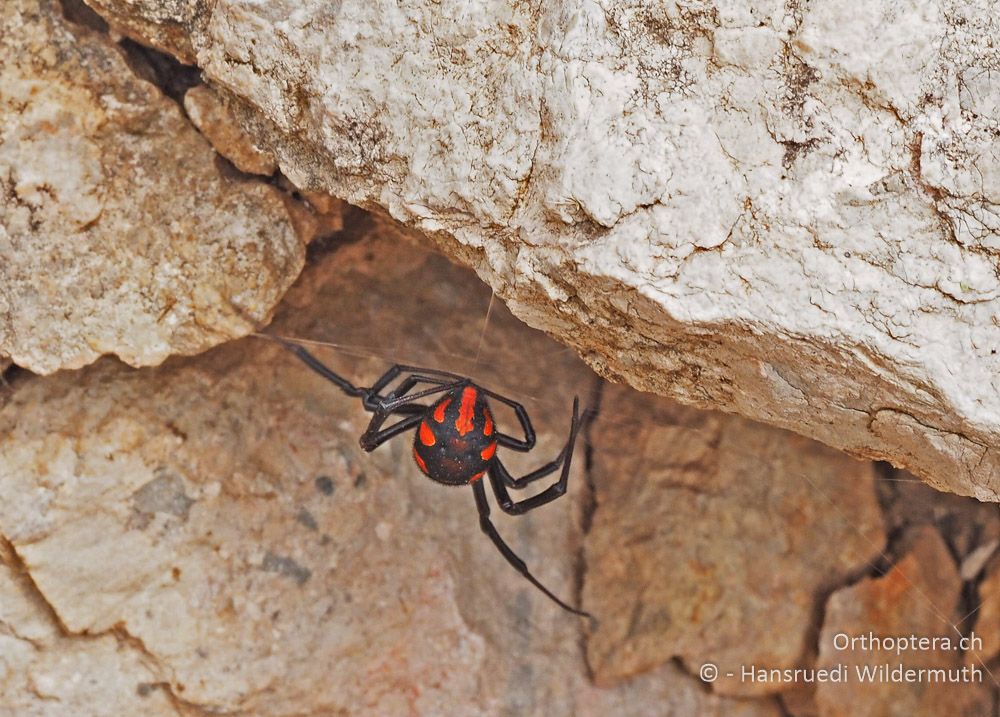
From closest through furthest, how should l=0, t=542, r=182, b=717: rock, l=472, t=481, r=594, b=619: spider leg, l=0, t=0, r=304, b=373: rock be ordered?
1. l=0, t=0, r=304, b=373: rock
2. l=0, t=542, r=182, b=717: rock
3. l=472, t=481, r=594, b=619: spider leg

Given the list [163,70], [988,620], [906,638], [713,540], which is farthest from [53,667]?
[988,620]

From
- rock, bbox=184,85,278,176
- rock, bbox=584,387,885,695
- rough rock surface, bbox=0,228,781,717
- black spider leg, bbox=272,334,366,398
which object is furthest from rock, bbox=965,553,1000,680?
rock, bbox=184,85,278,176

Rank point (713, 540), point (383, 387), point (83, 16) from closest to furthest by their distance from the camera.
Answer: point (83, 16) → point (383, 387) → point (713, 540)

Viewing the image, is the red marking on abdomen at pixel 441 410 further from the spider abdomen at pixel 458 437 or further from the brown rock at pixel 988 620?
the brown rock at pixel 988 620

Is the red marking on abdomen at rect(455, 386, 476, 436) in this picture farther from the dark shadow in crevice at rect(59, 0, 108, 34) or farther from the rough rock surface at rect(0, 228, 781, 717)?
the dark shadow in crevice at rect(59, 0, 108, 34)

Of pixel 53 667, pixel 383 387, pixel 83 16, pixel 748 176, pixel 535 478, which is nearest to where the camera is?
pixel 748 176

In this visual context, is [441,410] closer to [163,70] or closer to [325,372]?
[325,372]

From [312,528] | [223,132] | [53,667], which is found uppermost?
[223,132]
